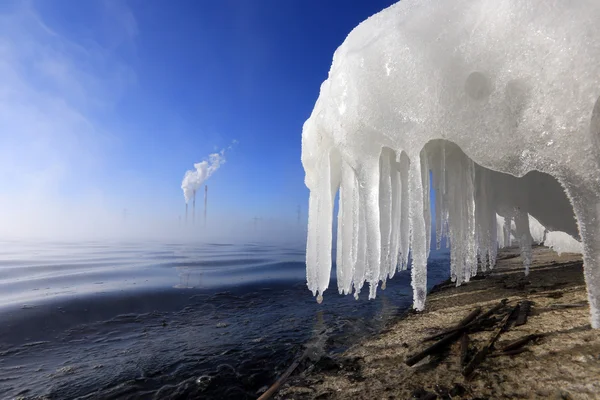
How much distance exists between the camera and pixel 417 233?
2.49 m

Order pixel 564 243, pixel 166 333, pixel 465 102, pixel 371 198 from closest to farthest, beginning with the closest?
pixel 465 102, pixel 371 198, pixel 166 333, pixel 564 243

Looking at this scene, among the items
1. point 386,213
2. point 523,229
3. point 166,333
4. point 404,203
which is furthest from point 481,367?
point 166,333

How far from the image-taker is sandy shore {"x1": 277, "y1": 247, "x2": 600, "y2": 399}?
6.36ft

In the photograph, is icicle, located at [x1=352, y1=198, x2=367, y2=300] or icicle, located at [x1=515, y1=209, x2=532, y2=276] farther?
icicle, located at [x1=515, y1=209, x2=532, y2=276]

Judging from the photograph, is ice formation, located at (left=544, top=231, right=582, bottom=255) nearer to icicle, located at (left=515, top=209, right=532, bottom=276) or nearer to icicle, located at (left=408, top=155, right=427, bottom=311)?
icicle, located at (left=515, top=209, right=532, bottom=276)

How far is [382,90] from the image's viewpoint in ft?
7.84

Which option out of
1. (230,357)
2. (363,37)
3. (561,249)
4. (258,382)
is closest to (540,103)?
(363,37)

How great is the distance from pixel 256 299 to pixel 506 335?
21.3 ft

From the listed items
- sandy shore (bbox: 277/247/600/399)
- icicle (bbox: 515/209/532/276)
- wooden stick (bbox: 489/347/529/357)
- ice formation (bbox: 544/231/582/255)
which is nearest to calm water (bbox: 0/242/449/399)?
sandy shore (bbox: 277/247/600/399)

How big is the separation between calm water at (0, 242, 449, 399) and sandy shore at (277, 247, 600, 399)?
882mm

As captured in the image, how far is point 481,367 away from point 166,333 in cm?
538

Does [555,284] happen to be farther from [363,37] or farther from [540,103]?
[363,37]

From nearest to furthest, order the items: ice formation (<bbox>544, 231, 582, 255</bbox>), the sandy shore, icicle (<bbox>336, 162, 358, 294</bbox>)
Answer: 1. the sandy shore
2. icicle (<bbox>336, 162, 358, 294</bbox>)
3. ice formation (<bbox>544, 231, 582, 255</bbox>)

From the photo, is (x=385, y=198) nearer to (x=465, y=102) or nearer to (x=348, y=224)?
(x=348, y=224)
